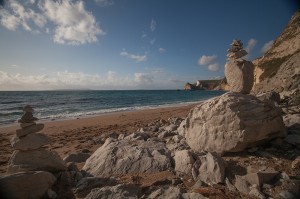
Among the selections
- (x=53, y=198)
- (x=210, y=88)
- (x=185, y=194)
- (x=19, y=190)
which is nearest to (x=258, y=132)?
(x=185, y=194)

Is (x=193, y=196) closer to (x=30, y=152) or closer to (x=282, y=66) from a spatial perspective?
(x=30, y=152)

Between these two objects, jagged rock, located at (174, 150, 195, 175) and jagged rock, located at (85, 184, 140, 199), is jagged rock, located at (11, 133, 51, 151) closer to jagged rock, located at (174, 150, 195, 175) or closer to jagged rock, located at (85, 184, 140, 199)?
jagged rock, located at (85, 184, 140, 199)

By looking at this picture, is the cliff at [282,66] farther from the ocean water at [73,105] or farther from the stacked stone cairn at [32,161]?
the stacked stone cairn at [32,161]

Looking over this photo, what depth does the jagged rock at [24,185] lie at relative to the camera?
14.1ft

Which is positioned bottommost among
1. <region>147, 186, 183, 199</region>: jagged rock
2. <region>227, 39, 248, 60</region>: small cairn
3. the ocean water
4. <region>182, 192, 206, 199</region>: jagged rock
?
the ocean water

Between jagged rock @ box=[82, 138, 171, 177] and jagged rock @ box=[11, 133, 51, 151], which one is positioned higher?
jagged rock @ box=[11, 133, 51, 151]

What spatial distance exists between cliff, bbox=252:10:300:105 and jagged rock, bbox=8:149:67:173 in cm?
1773

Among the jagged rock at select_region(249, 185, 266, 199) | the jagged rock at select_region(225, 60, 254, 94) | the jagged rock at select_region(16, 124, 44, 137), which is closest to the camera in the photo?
the jagged rock at select_region(249, 185, 266, 199)

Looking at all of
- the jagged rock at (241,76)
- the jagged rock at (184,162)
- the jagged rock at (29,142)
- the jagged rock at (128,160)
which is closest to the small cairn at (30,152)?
the jagged rock at (29,142)

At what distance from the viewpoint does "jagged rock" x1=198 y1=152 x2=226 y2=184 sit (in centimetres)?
464

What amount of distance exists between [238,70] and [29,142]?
681cm

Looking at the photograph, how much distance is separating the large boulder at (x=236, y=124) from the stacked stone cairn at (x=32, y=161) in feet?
13.6

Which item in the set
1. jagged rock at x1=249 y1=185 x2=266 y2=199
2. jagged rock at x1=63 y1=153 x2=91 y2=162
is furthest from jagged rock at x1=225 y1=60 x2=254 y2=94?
jagged rock at x1=63 y1=153 x2=91 y2=162

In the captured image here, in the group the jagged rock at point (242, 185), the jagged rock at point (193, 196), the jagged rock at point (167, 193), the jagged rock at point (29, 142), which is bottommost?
the jagged rock at point (167, 193)
